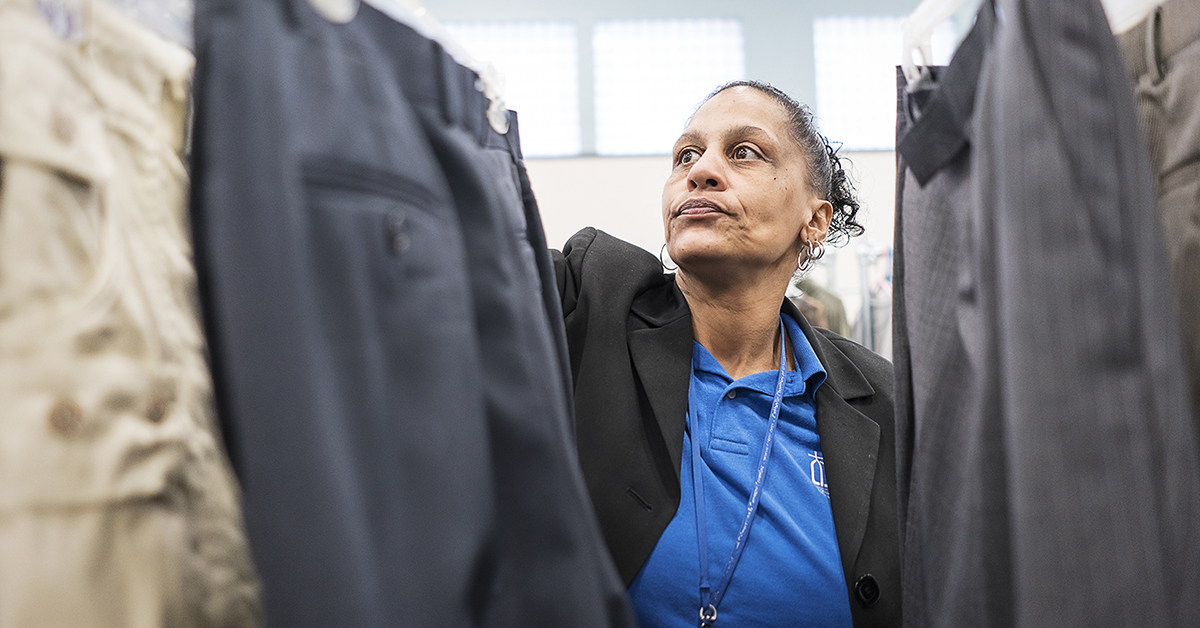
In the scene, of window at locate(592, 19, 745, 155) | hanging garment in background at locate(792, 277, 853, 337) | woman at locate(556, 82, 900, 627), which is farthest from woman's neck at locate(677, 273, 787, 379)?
window at locate(592, 19, 745, 155)

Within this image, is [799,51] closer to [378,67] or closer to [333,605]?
[378,67]

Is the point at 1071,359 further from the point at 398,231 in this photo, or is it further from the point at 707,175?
the point at 707,175

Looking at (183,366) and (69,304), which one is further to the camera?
(183,366)

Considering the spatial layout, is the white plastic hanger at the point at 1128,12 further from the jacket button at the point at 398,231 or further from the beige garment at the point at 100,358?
the beige garment at the point at 100,358

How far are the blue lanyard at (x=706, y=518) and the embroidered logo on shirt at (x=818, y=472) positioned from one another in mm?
81

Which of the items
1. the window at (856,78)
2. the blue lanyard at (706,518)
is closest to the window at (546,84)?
the window at (856,78)

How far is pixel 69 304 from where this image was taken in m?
0.44

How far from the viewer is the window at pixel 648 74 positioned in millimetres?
3197

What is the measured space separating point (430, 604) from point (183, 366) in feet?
0.87

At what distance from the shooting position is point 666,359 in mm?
1210

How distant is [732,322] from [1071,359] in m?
0.83

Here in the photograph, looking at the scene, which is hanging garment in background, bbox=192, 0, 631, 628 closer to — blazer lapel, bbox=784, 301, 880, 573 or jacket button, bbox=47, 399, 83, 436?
jacket button, bbox=47, 399, 83, 436

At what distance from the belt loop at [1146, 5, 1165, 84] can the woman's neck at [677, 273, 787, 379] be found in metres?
0.73

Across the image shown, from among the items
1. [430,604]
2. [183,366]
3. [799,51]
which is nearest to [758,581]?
[430,604]
